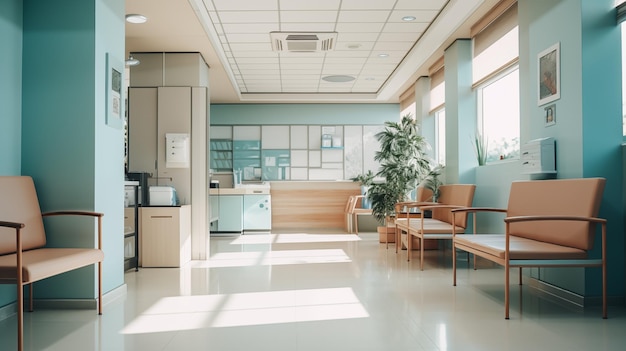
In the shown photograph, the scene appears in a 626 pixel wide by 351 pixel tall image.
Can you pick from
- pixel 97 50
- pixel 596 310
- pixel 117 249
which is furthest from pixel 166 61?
pixel 596 310

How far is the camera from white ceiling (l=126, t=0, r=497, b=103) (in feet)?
19.3

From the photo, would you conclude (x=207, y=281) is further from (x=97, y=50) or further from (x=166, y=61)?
(x=166, y=61)

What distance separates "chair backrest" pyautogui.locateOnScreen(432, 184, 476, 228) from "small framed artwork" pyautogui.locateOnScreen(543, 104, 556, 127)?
1736 millimetres

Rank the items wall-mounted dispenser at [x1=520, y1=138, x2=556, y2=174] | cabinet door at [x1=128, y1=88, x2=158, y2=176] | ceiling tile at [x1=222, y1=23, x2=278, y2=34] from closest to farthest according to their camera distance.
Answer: wall-mounted dispenser at [x1=520, y1=138, x2=556, y2=174] → ceiling tile at [x1=222, y1=23, x2=278, y2=34] → cabinet door at [x1=128, y1=88, x2=158, y2=176]

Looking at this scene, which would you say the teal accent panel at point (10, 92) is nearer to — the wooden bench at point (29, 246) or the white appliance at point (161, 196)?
the wooden bench at point (29, 246)

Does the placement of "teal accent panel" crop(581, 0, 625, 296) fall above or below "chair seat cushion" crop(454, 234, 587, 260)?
above

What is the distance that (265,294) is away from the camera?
4488mm

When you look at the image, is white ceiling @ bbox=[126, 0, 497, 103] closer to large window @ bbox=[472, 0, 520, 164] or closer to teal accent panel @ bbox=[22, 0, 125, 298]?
large window @ bbox=[472, 0, 520, 164]

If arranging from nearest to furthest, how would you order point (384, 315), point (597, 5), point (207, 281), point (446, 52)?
point (384, 315) < point (597, 5) < point (207, 281) < point (446, 52)

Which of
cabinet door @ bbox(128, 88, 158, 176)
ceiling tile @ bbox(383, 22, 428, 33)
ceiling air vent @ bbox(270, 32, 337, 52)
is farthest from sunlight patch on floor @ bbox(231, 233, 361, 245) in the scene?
ceiling tile @ bbox(383, 22, 428, 33)

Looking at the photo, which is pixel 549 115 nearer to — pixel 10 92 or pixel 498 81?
pixel 498 81

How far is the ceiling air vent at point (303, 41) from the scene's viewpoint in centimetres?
708

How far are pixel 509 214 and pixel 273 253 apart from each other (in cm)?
369

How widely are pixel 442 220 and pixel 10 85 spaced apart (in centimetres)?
536
